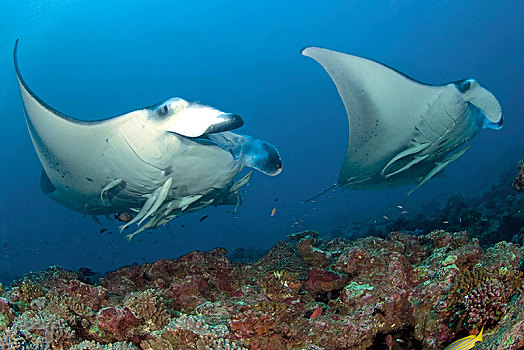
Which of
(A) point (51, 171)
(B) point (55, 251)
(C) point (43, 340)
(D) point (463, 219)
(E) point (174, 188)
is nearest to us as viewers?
(C) point (43, 340)

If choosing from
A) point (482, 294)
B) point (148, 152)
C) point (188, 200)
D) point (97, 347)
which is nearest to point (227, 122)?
point (148, 152)

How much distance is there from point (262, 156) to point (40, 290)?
296 centimetres

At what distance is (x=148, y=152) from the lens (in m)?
3.46

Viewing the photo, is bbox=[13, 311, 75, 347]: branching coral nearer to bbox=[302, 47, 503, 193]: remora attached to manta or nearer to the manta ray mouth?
the manta ray mouth

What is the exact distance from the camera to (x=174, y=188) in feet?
13.7

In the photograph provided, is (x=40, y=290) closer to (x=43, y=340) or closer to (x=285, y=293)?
(x=43, y=340)

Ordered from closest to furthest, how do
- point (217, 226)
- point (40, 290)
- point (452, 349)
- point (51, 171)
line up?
1. point (452, 349)
2. point (40, 290)
3. point (51, 171)
4. point (217, 226)

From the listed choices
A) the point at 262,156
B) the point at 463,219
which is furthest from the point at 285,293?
the point at 463,219

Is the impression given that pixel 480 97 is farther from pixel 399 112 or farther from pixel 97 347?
pixel 97 347

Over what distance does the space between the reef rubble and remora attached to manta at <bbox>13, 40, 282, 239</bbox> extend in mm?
1235

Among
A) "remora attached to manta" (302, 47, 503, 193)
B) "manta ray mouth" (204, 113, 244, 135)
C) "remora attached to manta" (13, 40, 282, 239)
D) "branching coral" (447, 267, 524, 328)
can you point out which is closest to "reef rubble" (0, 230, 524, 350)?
"branching coral" (447, 267, 524, 328)

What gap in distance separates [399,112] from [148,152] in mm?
3751

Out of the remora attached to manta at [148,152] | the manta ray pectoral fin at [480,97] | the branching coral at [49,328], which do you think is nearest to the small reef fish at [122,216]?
the remora attached to manta at [148,152]

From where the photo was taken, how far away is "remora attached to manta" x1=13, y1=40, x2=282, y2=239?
319cm
